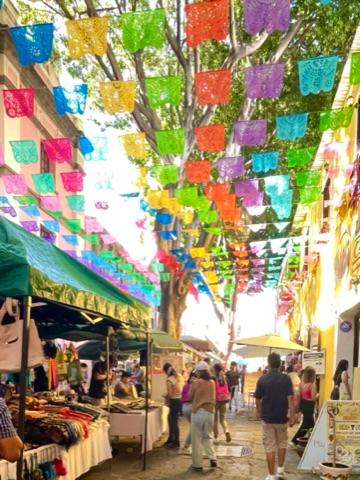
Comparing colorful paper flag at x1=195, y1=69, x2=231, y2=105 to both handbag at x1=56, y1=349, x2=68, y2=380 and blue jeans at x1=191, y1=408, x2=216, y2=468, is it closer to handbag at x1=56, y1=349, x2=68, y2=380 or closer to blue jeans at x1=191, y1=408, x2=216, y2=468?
blue jeans at x1=191, y1=408, x2=216, y2=468

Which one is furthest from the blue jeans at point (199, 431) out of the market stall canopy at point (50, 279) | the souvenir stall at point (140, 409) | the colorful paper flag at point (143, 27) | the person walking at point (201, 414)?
the colorful paper flag at point (143, 27)

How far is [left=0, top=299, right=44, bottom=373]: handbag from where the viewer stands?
20.9ft

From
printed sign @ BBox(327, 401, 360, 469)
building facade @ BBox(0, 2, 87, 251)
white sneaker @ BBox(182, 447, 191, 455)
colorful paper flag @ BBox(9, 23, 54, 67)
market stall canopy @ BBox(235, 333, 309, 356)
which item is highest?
building facade @ BBox(0, 2, 87, 251)

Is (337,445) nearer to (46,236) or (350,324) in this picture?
(350,324)

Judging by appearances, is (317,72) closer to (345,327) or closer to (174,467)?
(345,327)

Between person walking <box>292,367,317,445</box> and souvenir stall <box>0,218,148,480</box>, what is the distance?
4623mm

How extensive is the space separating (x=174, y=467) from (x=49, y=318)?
3455mm

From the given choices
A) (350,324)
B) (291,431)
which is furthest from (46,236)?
(350,324)

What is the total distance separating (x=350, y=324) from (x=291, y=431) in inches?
198

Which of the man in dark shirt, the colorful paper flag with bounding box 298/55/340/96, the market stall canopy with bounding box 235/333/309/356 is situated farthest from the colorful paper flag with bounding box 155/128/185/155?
the market stall canopy with bounding box 235/333/309/356

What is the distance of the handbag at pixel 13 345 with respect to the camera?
6.38m

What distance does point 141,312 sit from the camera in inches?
380

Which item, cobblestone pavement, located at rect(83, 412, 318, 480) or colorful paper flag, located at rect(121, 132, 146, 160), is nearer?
cobblestone pavement, located at rect(83, 412, 318, 480)

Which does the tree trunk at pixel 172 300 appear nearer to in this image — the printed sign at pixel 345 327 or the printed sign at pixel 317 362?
the printed sign at pixel 317 362
